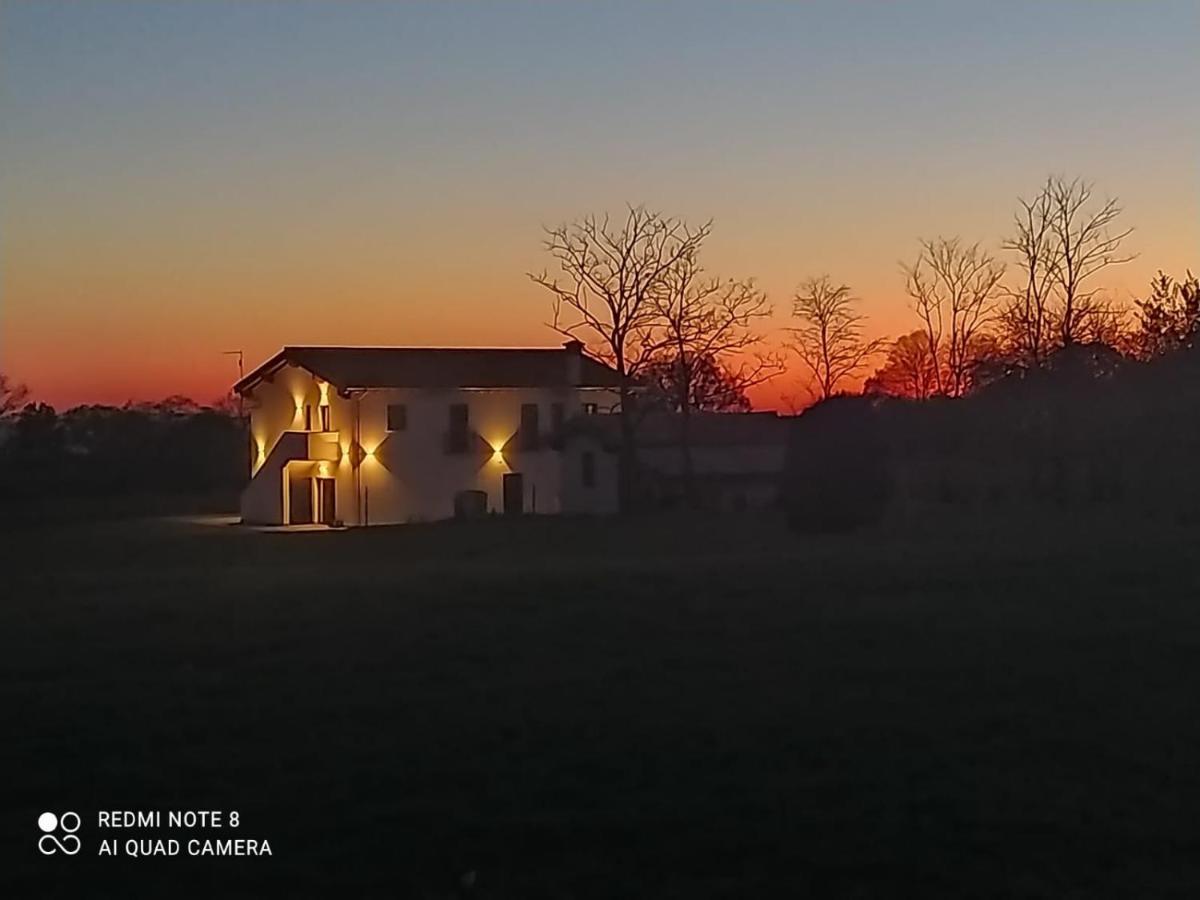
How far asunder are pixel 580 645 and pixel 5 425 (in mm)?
10331

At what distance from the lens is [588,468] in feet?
118

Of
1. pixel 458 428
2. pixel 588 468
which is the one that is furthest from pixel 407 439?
pixel 588 468

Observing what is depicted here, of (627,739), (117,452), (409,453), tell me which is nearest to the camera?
(627,739)

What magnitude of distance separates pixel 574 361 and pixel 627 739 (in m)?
30.2

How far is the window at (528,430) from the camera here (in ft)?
116

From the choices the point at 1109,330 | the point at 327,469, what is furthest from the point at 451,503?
the point at 1109,330

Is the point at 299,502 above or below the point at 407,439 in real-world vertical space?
below

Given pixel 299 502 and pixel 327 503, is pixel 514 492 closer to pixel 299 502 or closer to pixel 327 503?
pixel 327 503

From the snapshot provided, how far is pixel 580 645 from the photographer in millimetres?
10492

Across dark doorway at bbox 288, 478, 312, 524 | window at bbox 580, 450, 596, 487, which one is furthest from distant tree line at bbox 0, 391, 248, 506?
window at bbox 580, 450, 596, 487

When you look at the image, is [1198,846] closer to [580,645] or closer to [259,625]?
[580,645]

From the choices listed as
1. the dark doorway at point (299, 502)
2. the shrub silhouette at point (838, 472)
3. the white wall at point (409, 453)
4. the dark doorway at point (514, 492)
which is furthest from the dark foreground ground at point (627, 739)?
the dark doorway at point (514, 492)

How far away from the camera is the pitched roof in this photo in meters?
34.0

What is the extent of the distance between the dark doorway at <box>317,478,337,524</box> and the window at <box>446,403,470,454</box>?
250cm
